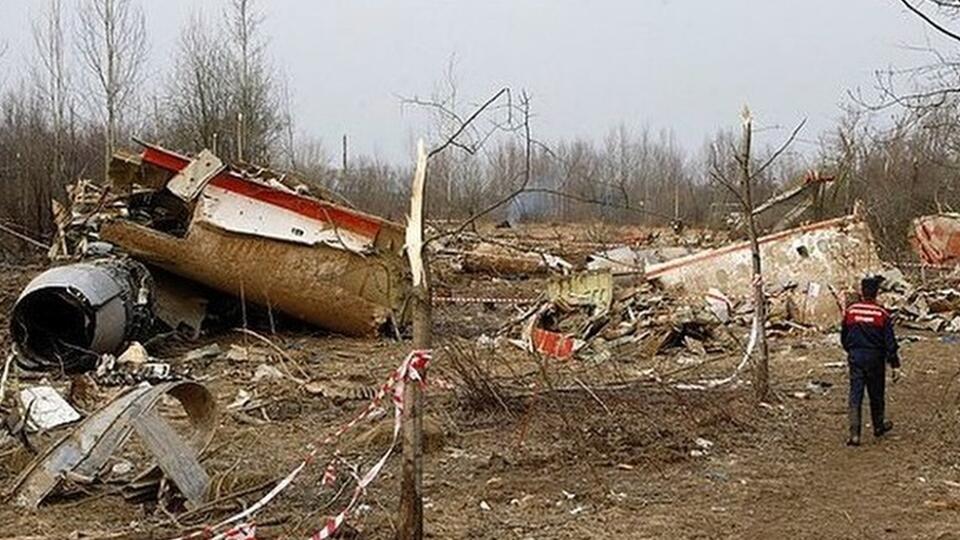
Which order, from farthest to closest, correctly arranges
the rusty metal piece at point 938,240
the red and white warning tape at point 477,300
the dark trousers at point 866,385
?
the rusty metal piece at point 938,240
the red and white warning tape at point 477,300
the dark trousers at point 866,385

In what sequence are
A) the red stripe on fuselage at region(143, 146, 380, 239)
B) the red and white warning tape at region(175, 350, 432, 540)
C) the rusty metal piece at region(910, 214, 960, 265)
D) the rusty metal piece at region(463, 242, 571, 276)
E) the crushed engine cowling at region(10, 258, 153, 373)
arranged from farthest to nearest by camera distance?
the rusty metal piece at region(463, 242, 571, 276), the rusty metal piece at region(910, 214, 960, 265), the red stripe on fuselage at region(143, 146, 380, 239), the crushed engine cowling at region(10, 258, 153, 373), the red and white warning tape at region(175, 350, 432, 540)

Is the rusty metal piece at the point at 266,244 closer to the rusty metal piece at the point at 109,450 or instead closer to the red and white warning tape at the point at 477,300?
the red and white warning tape at the point at 477,300

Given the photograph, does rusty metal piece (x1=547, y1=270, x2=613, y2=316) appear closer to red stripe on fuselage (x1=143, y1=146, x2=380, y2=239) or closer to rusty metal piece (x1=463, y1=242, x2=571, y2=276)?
red stripe on fuselage (x1=143, y1=146, x2=380, y2=239)

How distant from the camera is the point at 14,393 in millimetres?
8844

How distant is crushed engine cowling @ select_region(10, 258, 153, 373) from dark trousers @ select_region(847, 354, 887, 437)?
813 centimetres

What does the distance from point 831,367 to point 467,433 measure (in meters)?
5.38

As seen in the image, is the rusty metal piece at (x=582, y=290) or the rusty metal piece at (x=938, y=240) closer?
the rusty metal piece at (x=582, y=290)

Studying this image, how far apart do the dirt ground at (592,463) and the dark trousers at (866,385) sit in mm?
206

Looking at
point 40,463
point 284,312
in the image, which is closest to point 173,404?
point 40,463

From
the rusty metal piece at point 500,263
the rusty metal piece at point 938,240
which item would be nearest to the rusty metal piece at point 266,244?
the rusty metal piece at point 500,263

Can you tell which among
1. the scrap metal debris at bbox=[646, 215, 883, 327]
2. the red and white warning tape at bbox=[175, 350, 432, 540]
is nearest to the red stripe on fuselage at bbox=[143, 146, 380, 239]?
the scrap metal debris at bbox=[646, 215, 883, 327]

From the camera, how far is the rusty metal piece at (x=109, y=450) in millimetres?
6395

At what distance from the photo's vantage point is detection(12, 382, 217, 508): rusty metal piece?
6395 millimetres

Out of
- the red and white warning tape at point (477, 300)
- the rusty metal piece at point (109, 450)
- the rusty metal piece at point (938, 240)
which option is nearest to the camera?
the rusty metal piece at point (109, 450)
